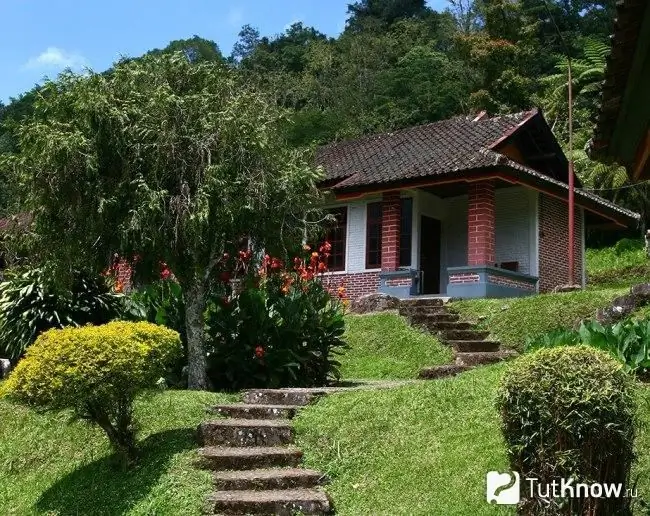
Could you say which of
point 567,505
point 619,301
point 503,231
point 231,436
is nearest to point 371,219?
point 503,231

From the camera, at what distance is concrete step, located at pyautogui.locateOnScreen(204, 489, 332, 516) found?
6.33 meters

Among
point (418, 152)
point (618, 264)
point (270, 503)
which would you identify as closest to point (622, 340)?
point (270, 503)

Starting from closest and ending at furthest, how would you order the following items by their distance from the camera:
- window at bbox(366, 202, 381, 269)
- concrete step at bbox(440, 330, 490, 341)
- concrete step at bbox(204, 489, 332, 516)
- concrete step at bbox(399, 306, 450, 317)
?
concrete step at bbox(204, 489, 332, 516) < concrete step at bbox(440, 330, 490, 341) < concrete step at bbox(399, 306, 450, 317) < window at bbox(366, 202, 381, 269)

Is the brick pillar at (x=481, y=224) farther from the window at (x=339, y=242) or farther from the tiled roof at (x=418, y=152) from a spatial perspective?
the window at (x=339, y=242)

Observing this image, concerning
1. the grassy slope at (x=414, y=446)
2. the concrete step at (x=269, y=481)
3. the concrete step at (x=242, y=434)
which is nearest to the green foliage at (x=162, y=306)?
the grassy slope at (x=414, y=446)

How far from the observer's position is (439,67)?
4759cm

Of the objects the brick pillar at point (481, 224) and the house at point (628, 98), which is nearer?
the house at point (628, 98)

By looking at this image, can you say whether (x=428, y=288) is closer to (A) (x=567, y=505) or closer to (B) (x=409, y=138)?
(B) (x=409, y=138)

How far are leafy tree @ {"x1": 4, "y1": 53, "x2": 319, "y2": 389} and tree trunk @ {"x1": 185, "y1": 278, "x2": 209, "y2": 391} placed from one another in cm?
1

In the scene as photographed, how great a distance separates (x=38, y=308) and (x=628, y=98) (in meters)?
9.18

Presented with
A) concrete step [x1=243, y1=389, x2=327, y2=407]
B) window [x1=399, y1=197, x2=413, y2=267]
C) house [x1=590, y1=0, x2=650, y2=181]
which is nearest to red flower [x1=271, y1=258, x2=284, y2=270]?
concrete step [x1=243, y1=389, x2=327, y2=407]

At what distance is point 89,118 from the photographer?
937 centimetres

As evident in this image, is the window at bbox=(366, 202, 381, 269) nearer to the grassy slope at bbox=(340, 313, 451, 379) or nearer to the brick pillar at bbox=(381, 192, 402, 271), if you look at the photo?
the brick pillar at bbox=(381, 192, 402, 271)

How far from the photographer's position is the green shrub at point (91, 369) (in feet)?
22.1
